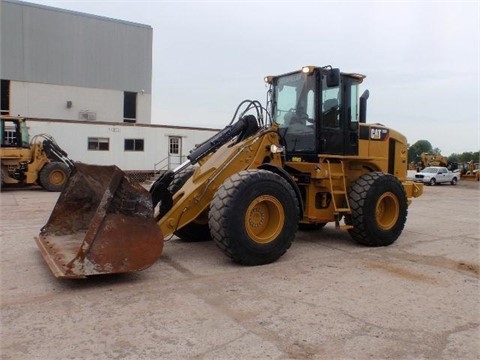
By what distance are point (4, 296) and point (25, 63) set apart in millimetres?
28377

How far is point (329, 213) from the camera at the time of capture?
7.07 metres

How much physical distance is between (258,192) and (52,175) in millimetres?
13299

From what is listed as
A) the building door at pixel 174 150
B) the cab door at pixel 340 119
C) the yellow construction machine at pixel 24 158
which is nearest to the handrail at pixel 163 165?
the building door at pixel 174 150

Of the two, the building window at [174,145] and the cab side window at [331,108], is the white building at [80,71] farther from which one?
the cab side window at [331,108]

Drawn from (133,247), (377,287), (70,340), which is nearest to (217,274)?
(133,247)

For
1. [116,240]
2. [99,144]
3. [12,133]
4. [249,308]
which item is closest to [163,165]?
[99,144]

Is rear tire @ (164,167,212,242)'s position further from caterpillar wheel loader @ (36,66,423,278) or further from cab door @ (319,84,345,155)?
cab door @ (319,84,345,155)

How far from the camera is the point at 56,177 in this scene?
55.5 feet

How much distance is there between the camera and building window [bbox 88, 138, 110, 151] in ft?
70.2

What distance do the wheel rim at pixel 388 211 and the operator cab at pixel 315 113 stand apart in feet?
3.17

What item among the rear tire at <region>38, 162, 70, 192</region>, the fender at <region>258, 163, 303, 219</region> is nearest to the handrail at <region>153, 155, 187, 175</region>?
the rear tire at <region>38, 162, 70, 192</region>

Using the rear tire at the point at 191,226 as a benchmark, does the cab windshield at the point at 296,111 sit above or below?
above

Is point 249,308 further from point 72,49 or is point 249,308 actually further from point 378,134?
point 72,49

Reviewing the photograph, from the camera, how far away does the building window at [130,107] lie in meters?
33.1
